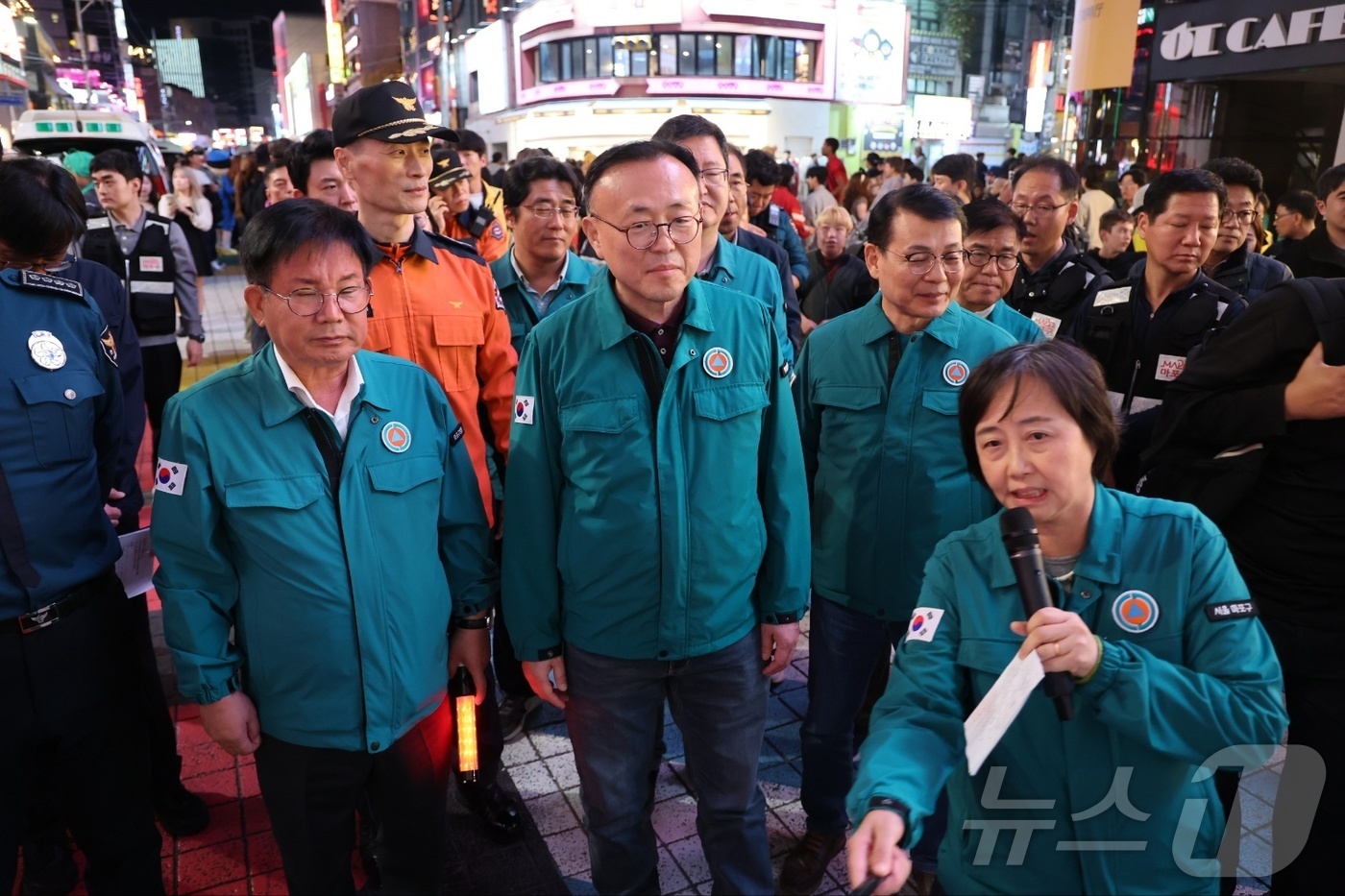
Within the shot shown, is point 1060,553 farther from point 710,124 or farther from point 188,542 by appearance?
point 710,124

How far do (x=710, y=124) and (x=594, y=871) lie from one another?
2.74 metres

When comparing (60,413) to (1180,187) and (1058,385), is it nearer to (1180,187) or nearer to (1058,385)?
(1058,385)

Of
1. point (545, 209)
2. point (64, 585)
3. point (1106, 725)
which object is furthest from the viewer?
point (545, 209)

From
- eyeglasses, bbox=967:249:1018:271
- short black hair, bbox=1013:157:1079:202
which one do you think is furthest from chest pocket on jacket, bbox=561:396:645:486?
short black hair, bbox=1013:157:1079:202

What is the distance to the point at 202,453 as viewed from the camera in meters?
2.02

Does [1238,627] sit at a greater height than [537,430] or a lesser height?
lesser

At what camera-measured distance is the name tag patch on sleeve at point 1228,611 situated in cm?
160

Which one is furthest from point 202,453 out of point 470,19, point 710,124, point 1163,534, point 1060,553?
point 470,19

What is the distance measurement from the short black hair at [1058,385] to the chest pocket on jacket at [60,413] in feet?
7.23

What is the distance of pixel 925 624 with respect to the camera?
175cm

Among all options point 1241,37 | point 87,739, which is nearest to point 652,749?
point 87,739

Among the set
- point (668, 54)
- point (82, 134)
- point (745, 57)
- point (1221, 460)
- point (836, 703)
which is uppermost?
point (668, 54)

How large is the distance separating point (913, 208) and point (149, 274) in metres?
4.95

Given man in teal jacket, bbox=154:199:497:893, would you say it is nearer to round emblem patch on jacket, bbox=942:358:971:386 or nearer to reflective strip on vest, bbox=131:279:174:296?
round emblem patch on jacket, bbox=942:358:971:386
